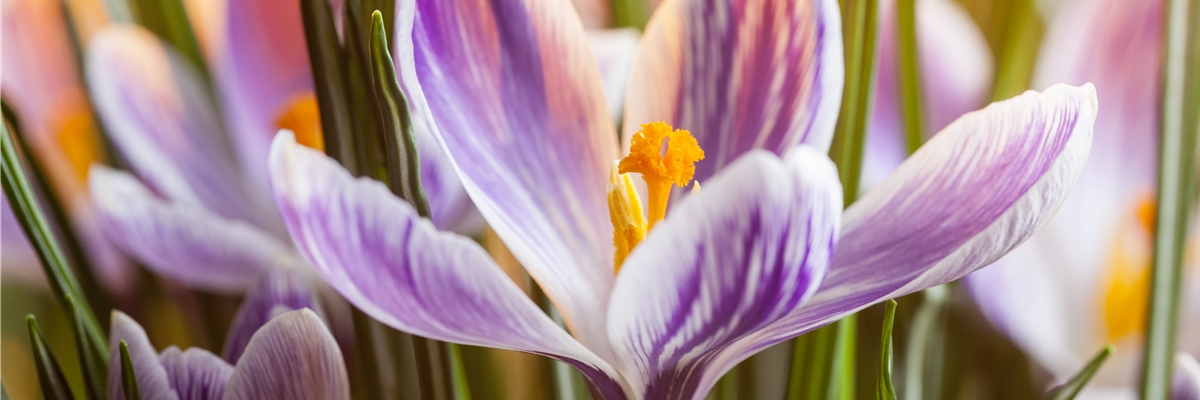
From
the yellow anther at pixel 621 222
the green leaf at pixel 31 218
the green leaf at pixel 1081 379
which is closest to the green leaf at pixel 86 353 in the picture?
the green leaf at pixel 31 218

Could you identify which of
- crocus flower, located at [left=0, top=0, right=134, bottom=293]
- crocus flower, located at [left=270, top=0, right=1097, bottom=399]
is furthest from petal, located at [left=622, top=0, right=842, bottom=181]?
crocus flower, located at [left=0, top=0, right=134, bottom=293]

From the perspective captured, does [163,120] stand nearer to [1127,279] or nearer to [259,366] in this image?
[259,366]

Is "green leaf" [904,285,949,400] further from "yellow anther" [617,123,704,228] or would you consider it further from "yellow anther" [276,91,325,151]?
"yellow anther" [276,91,325,151]

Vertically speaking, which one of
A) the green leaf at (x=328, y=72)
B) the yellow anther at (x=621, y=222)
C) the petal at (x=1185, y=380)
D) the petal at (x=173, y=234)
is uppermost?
the green leaf at (x=328, y=72)

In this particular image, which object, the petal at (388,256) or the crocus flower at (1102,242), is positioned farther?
the crocus flower at (1102,242)

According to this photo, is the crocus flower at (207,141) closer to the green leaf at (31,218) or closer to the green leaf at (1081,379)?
the green leaf at (31,218)

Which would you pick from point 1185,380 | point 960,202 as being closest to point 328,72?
point 960,202

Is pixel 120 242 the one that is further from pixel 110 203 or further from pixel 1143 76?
pixel 1143 76

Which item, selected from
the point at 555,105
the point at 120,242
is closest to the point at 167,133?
the point at 120,242

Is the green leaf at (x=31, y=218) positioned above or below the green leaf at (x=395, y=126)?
below
